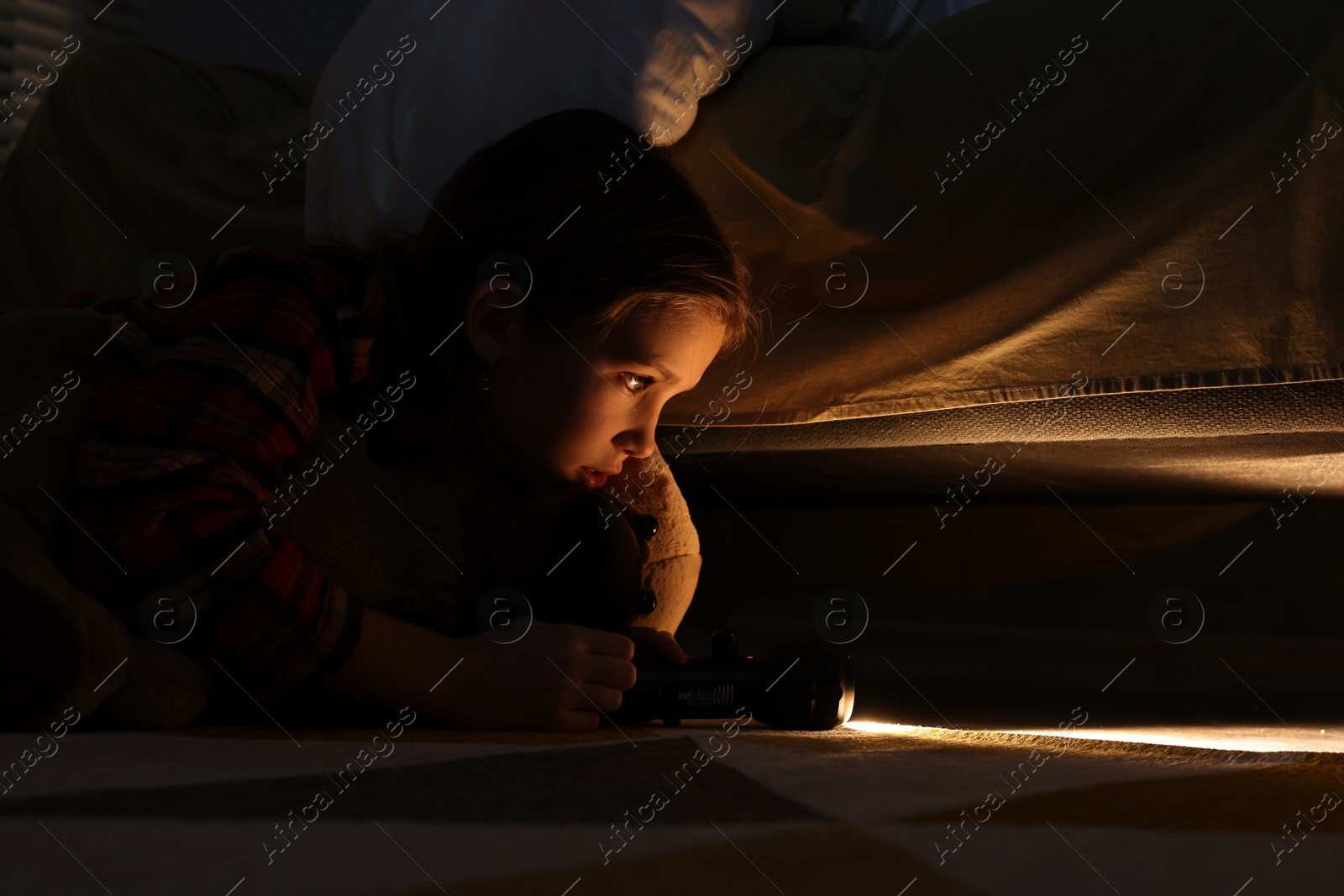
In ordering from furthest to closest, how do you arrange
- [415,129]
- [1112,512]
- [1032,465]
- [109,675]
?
[1112,512] < [1032,465] < [415,129] < [109,675]

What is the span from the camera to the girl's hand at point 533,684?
0.63 metres

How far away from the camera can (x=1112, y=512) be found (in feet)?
5.61

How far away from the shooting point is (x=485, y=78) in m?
0.90

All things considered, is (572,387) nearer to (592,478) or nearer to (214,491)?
(592,478)

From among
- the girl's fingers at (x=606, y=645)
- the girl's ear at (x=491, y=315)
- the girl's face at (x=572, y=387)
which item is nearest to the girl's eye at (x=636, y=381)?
the girl's face at (x=572, y=387)

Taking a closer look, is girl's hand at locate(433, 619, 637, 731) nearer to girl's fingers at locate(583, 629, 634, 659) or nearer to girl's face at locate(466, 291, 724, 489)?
girl's fingers at locate(583, 629, 634, 659)

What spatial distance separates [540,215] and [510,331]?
0.34 feet

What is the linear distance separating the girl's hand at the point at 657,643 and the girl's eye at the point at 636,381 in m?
0.20

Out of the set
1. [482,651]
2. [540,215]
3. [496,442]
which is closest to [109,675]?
[482,651]

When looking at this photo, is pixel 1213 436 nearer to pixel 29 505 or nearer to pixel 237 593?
pixel 237 593

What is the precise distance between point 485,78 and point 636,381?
0.34 m

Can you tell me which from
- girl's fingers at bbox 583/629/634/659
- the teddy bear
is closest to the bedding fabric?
the teddy bear

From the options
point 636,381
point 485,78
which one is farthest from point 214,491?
point 485,78

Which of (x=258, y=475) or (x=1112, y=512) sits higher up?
(x=1112, y=512)
